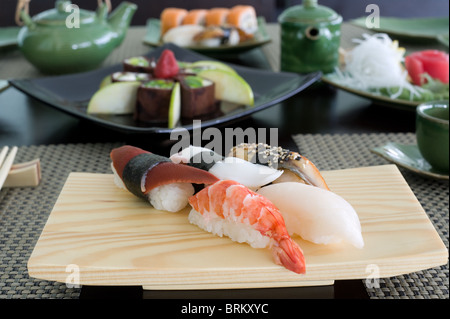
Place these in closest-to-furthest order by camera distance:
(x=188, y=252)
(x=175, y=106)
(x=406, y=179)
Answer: (x=188, y=252) → (x=406, y=179) → (x=175, y=106)

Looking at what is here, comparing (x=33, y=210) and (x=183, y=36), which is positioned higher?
(x=183, y=36)

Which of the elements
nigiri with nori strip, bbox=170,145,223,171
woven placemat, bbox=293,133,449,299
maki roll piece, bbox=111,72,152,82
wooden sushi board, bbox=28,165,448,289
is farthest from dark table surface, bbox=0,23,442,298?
wooden sushi board, bbox=28,165,448,289

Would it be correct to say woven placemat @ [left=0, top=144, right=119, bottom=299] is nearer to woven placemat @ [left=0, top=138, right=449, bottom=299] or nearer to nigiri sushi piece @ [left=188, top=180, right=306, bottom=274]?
woven placemat @ [left=0, top=138, right=449, bottom=299]

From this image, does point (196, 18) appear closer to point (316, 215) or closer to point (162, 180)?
point (162, 180)

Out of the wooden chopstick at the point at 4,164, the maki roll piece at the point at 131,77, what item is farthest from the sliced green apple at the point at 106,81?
the wooden chopstick at the point at 4,164

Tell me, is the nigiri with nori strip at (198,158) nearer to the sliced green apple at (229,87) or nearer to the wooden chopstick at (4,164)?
the wooden chopstick at (4,164)

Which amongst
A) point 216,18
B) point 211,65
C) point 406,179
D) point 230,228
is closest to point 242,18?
point 216,18
